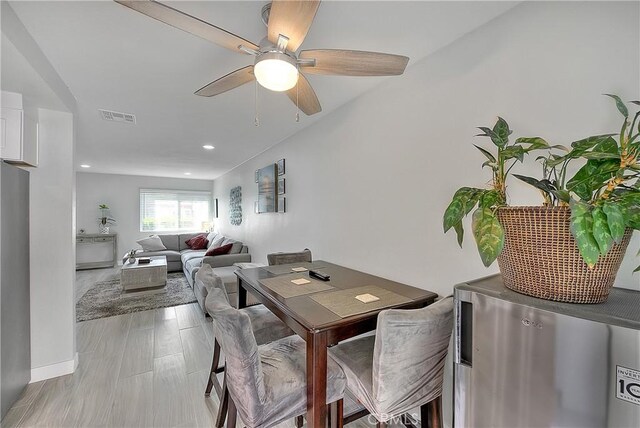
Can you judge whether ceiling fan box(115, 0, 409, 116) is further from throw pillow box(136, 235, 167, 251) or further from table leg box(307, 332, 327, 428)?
throw pillow box(136, 235, 167, 251)

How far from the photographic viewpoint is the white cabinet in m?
1.66

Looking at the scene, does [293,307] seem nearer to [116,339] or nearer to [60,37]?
[60,37]

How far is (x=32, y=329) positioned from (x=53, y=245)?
2.19 ft

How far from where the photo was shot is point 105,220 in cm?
639

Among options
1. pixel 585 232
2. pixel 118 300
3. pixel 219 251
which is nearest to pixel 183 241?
pixel 219 251

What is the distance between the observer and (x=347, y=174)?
238 cm

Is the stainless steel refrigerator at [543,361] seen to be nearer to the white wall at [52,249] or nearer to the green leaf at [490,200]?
the green leaf at [490,200]

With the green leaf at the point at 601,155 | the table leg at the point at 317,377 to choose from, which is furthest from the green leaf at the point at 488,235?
the table leg at the point at 317,377

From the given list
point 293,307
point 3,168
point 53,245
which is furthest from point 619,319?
point 53,245

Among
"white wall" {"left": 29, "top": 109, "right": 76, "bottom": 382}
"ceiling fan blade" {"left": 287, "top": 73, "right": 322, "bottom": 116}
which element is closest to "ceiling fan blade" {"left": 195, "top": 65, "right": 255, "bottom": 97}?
"ceiling fan blade" {"left": 287, "top": 73, "right": 322, "bottom": 116}

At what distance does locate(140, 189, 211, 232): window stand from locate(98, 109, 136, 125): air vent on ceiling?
16.0 feet

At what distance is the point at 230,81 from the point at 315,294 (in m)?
1.32

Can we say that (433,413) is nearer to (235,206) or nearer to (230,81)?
(230,81)

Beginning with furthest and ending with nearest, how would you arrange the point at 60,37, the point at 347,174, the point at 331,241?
the point at 331,241, the point at 347,174, the point at 60,37
